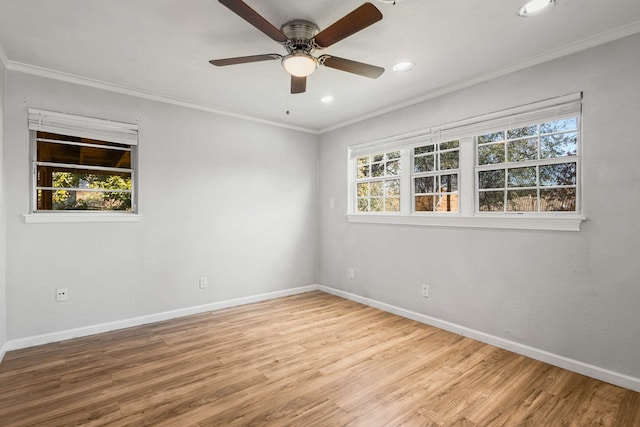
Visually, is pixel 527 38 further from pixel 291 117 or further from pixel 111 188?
pixel 111 188

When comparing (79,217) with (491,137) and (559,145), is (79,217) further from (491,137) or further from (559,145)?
(559,145)

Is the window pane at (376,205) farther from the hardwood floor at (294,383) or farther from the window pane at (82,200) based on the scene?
the window pane at (82,200)

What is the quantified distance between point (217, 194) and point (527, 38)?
3.50 metres

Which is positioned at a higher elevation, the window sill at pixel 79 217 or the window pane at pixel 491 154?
the window pane at pixel 491 154

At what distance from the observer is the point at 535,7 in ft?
6.85

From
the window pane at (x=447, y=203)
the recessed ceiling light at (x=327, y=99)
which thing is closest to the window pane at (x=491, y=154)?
the window pane at (x=447, y=203)

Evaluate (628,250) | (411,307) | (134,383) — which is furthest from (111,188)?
(628,250)

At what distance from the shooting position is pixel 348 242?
4.66m

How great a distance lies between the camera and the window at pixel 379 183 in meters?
4.09

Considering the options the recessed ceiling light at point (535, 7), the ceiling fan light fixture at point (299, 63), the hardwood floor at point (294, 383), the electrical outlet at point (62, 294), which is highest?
the recessed ceiling light at point (535, 7)

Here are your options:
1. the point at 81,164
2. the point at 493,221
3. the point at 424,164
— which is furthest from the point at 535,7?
the point at 81,164

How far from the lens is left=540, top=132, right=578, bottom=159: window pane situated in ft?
8.71

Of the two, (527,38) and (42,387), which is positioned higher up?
(527,38)

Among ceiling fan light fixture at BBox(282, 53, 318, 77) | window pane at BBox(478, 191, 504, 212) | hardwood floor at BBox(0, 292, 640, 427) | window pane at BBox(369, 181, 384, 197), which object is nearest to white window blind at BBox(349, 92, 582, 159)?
window pane at BBox(369, 181, 384, 197)
